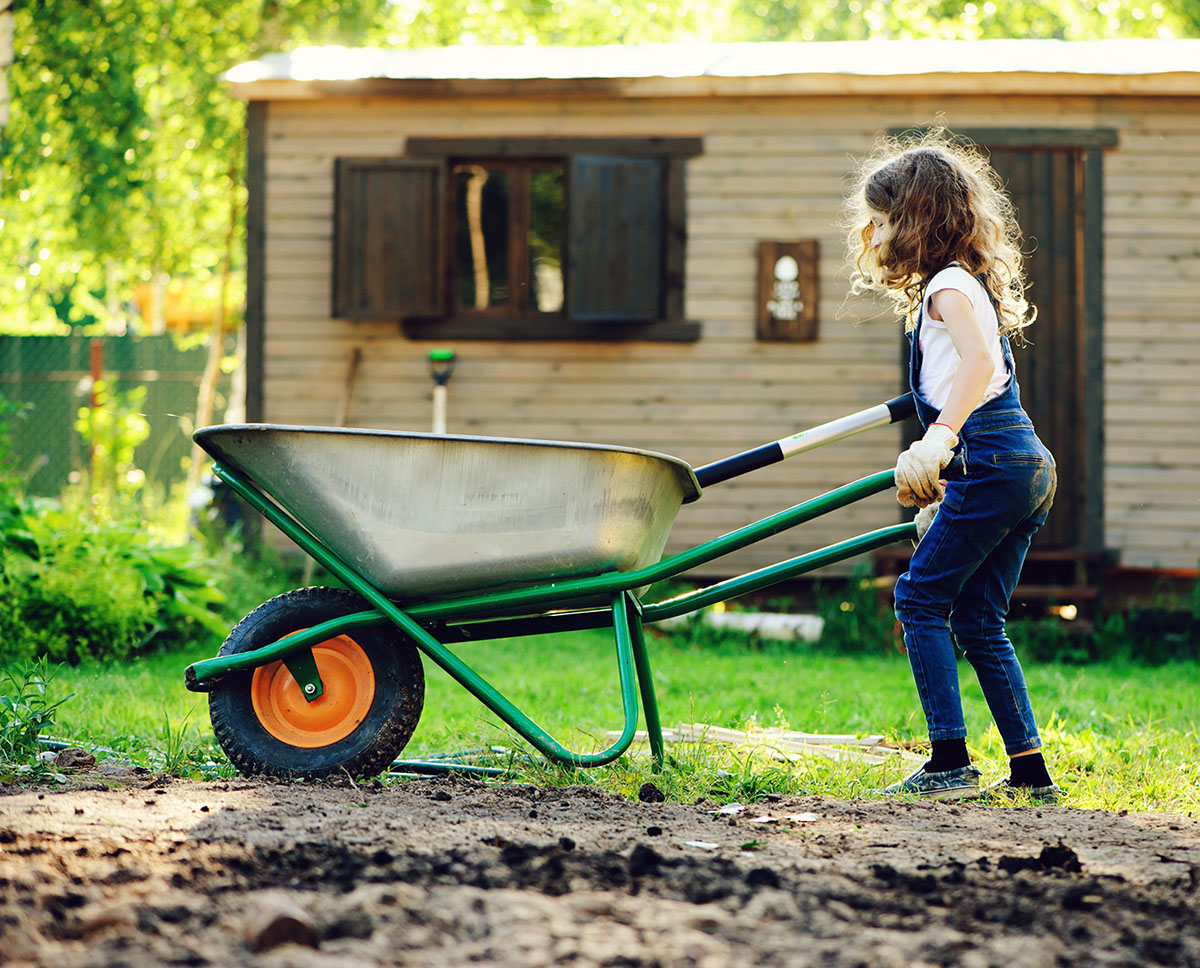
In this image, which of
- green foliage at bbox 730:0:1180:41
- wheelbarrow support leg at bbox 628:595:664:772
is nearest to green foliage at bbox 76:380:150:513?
wheelbarrow support leg at bbox 628:595:664:772

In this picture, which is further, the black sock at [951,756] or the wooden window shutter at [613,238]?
the wooden window shutter at [613,238]

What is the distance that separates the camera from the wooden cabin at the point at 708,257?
285 inches

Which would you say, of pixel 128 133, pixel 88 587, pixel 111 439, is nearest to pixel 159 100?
pixel 128 133

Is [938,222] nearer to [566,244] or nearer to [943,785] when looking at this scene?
[943,785]

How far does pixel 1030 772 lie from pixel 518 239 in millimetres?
5312

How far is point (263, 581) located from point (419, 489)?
171 inches

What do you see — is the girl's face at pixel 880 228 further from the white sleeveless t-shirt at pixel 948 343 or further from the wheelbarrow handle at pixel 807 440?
the wheelbarrow handle at pixel 807 440

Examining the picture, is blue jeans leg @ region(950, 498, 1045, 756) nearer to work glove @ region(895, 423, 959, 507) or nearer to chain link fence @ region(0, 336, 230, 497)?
work glove @ region(895, 423, 959, 507)

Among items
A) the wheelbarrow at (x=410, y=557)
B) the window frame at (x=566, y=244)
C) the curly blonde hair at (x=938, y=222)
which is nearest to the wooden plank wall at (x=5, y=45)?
the window frame at (x=566, y=244)

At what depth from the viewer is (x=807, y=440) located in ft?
9.74

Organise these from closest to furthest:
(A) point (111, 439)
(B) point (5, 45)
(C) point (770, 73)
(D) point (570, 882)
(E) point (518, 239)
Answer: (D) point (570, 882), (B) point (5, 45), (C) point (770, 73), (E) point (518, 239), (A) point (111, 439)

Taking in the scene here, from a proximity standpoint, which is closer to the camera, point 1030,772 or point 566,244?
point 1030,772

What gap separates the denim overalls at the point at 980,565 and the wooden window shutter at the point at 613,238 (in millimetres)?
4318

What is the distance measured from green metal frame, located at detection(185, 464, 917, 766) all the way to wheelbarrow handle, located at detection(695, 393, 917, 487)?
15cm
